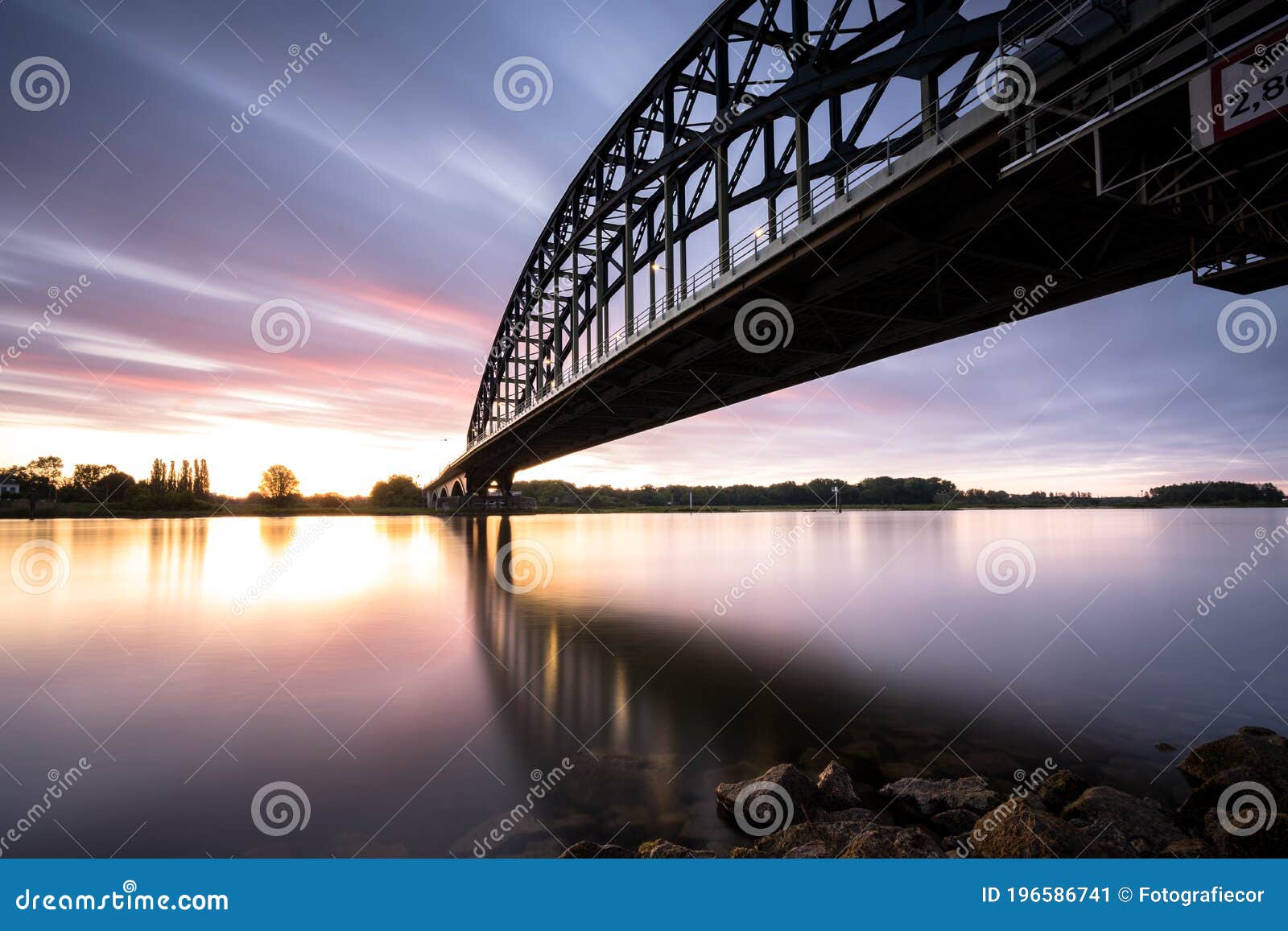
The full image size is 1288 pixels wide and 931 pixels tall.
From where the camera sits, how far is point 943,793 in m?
6.73

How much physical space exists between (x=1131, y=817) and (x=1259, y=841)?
951 millimetres

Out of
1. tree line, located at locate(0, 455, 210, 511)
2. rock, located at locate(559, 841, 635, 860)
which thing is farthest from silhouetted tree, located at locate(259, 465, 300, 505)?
rock, located at locate(559, 841, 635, 860)

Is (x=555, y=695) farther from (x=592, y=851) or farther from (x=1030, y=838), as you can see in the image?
(x=1030, y=838)

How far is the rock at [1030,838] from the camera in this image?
518 centimetres

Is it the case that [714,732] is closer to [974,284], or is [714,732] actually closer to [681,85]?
[974,284]

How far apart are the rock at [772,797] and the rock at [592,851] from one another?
139 centimetres

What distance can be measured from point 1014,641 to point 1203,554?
36.3 m

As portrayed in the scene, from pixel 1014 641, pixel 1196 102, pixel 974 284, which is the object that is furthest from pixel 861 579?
pixel 1196 102

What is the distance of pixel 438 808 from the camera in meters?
7.04

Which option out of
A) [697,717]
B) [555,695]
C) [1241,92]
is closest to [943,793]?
[697,717]

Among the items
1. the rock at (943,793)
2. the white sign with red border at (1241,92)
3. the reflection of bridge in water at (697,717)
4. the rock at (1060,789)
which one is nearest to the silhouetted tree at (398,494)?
the reflection of bridge in water at (697,717)

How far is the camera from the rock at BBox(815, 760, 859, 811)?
22.0 feet

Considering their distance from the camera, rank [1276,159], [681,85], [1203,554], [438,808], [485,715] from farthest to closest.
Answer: [1203,554] → [681,85] → [485,715] → [1276,159] → [438,808]

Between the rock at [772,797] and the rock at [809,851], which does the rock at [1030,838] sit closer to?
the rock at [809,851]
